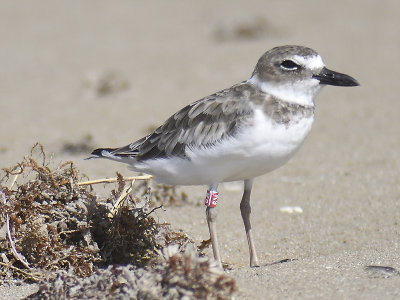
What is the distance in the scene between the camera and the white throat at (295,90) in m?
4.81

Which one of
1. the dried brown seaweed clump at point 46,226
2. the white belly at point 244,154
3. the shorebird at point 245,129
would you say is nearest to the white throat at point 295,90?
the shorebird at point 245,129

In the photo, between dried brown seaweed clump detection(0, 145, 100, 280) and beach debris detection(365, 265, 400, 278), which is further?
dried brown seaweed clump detection(0, 145, 100, 280)

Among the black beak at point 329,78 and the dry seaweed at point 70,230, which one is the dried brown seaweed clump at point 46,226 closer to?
the dry seaweed at point 70,230

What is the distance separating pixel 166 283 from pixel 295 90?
1724 mm

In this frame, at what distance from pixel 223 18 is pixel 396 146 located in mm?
6449

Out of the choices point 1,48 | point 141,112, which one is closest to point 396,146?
point 141,112

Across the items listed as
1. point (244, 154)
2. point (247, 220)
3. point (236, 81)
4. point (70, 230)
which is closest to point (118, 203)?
point (70, 230)

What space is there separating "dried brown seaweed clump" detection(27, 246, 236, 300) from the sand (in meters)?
0.35

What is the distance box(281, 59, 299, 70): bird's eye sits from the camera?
4875mm

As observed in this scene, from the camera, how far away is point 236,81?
10844 millimetres

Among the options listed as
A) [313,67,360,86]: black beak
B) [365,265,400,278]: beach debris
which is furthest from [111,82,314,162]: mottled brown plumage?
[365,265,400,278]: beach debris

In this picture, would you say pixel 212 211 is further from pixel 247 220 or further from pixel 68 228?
pixel 68 228

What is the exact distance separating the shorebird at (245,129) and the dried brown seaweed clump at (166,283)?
3.01ft

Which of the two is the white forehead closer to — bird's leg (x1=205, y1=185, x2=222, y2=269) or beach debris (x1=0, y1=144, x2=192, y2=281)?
bird's leg (x1=205, y1=185, x2=222, y2=269)
